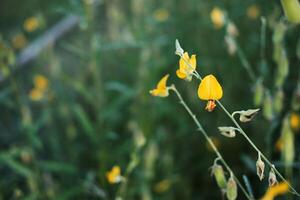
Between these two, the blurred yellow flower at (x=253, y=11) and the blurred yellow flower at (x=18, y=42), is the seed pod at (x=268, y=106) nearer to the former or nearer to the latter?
the blurred yellow flower at (x=253, y=11)

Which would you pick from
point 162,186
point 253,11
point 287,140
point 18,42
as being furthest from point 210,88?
point 18,42

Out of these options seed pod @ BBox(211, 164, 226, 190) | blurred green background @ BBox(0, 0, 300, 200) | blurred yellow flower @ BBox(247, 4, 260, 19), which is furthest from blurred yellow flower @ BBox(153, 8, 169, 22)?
seed pod @ BBox(211, 164, 226, 190)

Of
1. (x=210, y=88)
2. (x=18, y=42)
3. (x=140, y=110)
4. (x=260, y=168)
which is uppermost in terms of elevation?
(x=18, y=42)

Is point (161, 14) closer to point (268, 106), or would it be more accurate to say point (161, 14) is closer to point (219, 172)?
point (268, 106)

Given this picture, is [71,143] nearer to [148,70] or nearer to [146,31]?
[148,70]

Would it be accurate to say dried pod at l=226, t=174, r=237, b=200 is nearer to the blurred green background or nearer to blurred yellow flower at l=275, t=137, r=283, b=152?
the blurred green background

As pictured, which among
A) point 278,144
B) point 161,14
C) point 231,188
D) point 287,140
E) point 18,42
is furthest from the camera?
point 18,42

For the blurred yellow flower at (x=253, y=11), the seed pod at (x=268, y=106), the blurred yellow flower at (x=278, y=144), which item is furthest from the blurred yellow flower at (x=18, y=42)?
the seed pod at (x=268, y=106)
